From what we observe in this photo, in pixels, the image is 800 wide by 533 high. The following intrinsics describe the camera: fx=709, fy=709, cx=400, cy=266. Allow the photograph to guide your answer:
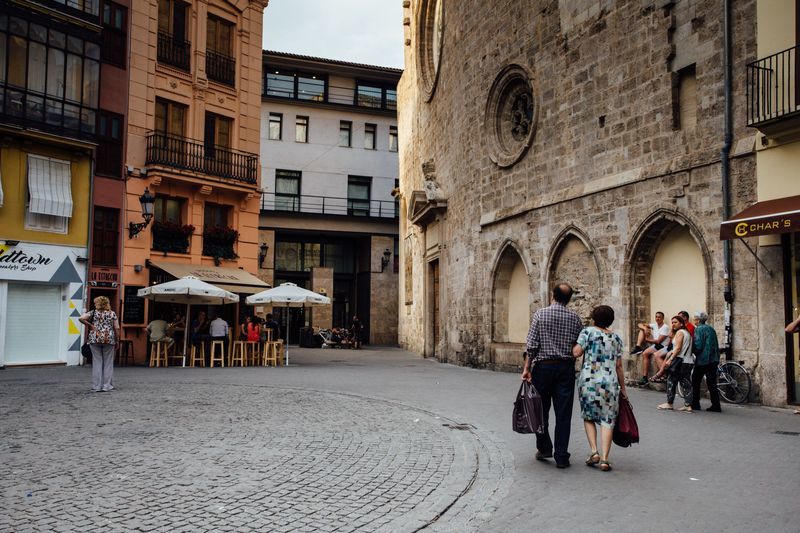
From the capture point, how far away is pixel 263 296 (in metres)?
22.1

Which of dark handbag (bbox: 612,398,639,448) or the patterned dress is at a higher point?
the patterned dress

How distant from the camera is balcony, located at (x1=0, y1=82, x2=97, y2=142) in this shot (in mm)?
19484

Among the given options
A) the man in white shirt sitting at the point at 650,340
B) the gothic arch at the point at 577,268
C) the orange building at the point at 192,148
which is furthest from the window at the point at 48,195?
the man in white shirt sitting at the point at 650,340

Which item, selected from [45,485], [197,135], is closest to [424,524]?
[45,485]

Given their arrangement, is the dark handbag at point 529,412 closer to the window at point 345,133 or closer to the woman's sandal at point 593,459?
the woman's sandal at point 593,459

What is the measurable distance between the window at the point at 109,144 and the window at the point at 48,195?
1.34 meters

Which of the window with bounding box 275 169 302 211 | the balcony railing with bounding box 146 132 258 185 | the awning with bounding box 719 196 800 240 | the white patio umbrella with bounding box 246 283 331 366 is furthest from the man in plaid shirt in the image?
the window with bounding box 275 169 302 211

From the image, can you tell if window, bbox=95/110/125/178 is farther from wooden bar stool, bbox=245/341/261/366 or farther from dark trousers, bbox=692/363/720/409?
dark trousers, bbox=692/363/720/409

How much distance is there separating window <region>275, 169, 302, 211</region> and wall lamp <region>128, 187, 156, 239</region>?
18.2 metres

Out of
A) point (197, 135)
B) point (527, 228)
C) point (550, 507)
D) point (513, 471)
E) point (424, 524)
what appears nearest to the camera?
point (424, 524)

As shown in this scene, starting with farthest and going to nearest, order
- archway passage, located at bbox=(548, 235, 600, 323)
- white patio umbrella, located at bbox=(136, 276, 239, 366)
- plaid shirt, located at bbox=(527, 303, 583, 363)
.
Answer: white patio umbrella, located at bbox=(136, 276, 239, 366), archway passage, located at bbox=(548, 235, 600, 323), plaid shirt, located at bbox=(527, 303, 583, 363)

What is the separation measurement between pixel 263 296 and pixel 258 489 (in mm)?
16433

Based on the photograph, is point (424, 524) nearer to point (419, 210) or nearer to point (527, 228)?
point (527, 228)

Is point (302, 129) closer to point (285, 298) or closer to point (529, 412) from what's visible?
point (285, 298)
